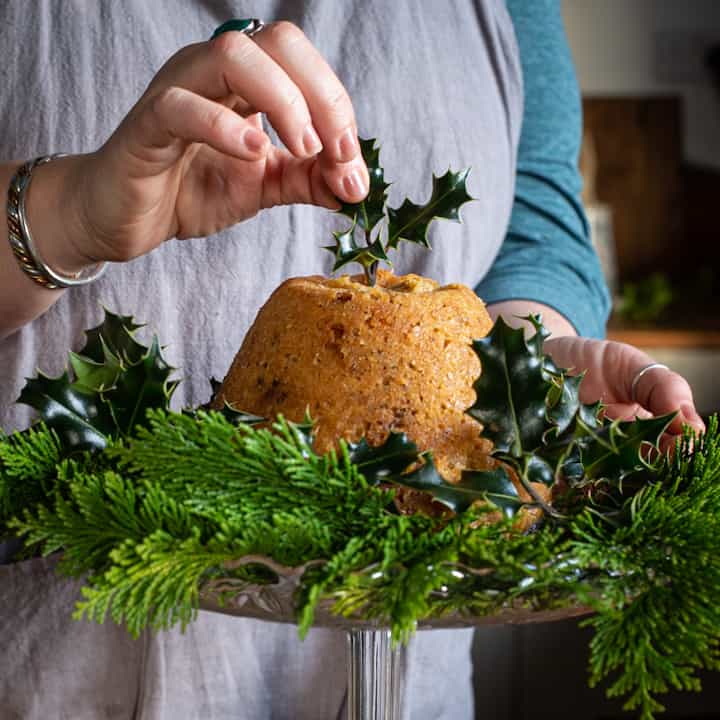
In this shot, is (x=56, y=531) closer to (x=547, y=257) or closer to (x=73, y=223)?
(x=73, y=223)

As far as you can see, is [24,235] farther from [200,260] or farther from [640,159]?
[640,159]

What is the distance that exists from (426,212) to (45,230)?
0.22 metres

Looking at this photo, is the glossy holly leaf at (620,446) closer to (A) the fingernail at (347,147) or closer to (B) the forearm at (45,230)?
(A) the fingernail at (347,147)

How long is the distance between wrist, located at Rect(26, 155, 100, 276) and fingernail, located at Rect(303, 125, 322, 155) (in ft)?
0.46

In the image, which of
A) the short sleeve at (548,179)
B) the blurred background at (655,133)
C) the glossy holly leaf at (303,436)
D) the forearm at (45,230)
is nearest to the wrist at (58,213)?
the forearm at (45,230)

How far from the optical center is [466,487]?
0.46m

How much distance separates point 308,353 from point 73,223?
17cm

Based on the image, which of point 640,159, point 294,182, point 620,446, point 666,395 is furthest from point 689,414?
point 640,159

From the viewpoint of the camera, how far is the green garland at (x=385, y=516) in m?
0.39

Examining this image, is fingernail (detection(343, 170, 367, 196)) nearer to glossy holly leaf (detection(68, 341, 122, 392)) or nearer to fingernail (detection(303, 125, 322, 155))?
fingernail (detection(303, 125, 322, 155))

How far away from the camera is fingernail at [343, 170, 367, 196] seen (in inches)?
21.9

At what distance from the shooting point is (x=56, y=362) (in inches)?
30.3

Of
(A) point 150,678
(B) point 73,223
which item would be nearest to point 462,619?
(B) point 73,223

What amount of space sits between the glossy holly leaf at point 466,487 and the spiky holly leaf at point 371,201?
0.54ft
